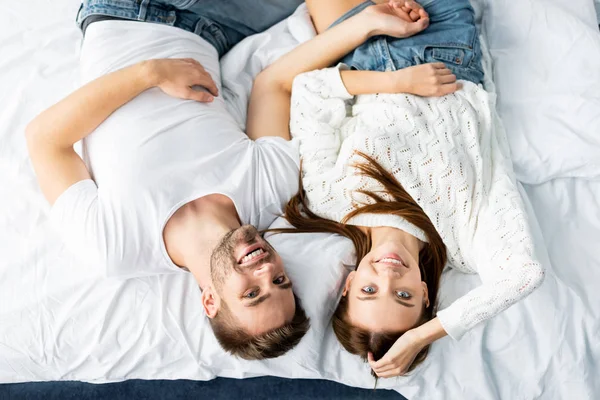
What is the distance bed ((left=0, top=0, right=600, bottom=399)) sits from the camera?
4.24 ft

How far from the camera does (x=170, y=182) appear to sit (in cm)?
131

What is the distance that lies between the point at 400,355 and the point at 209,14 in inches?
38.3

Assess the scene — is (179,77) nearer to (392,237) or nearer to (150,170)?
(150,170)

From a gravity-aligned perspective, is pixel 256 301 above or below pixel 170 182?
below

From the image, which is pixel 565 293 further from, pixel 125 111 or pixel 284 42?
pixel 125 111

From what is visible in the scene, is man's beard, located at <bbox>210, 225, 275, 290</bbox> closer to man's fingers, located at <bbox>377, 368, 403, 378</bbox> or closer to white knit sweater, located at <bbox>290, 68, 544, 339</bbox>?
white knit sweater, located at <bbox>290, 68, 544, 339</bbox>

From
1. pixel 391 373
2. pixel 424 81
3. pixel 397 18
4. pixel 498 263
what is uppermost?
pixel 397 18

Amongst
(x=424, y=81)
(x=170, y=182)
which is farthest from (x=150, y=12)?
(x=424, y=81)

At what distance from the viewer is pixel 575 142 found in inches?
56.2

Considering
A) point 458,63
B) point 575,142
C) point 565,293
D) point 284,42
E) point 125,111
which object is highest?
point 125,111

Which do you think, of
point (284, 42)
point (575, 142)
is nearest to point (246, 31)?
point (284, 42)

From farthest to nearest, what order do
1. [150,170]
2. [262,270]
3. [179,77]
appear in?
[179,77] → [150,170] → [262,270]

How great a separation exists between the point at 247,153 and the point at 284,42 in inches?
16.5

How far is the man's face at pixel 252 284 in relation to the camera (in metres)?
1.20
